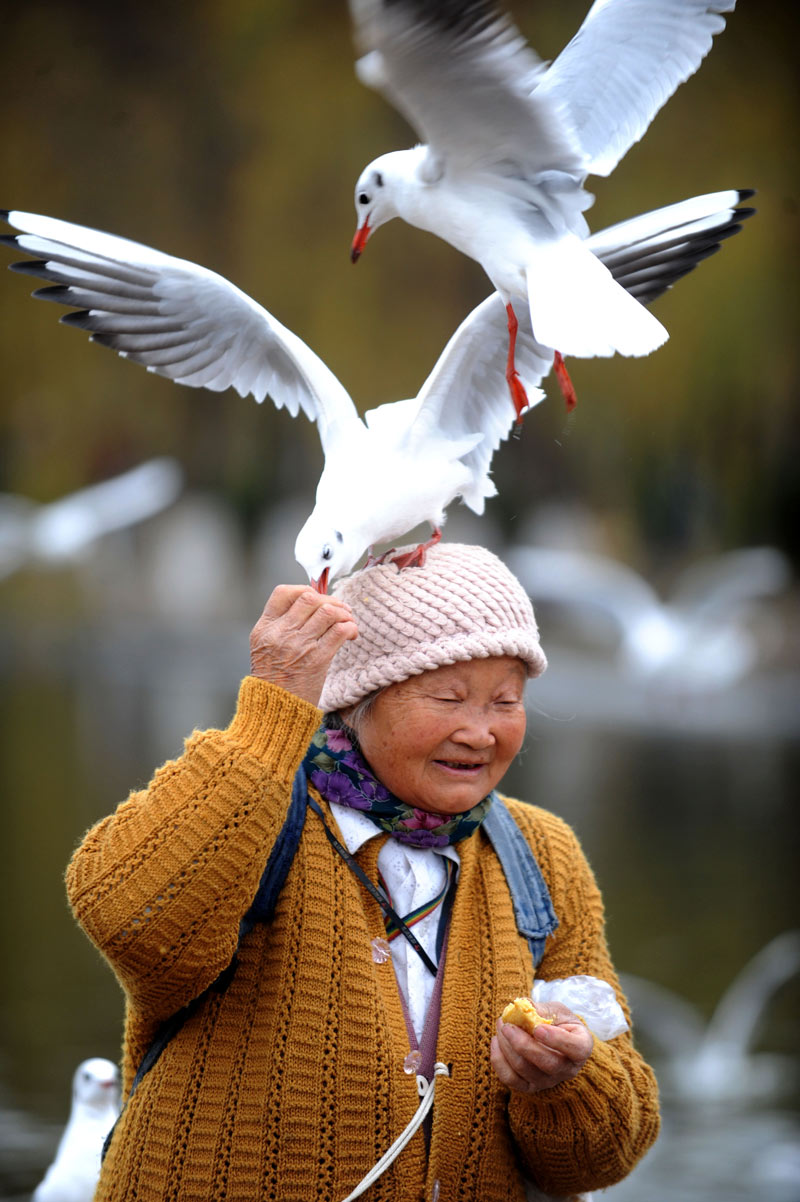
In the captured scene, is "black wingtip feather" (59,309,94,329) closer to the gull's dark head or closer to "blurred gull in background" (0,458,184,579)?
the gull's dark head

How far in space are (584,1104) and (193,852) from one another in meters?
0.45

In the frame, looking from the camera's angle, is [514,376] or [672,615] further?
[672,615]

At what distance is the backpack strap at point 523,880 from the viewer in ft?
4.53

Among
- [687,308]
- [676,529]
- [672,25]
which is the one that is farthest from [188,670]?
[672,25]

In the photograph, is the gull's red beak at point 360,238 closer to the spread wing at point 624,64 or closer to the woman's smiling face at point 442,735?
the spread wing at point 624,64

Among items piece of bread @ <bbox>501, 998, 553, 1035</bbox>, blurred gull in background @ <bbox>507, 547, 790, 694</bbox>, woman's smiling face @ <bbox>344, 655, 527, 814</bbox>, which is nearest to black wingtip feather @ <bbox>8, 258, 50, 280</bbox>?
woman's smiling face @ <bbox>344, 655, 527, 814</bbox>

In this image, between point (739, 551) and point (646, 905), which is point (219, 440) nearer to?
point (739, 551)

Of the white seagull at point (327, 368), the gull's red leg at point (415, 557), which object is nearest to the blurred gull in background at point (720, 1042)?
the white seagull at point (327, 368)

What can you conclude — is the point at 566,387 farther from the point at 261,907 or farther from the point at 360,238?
the point at 261,907

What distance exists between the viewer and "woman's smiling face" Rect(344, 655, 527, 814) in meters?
1.33

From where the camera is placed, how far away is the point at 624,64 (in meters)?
1.51

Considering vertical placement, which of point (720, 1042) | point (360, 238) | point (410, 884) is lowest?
point (720, 1042)

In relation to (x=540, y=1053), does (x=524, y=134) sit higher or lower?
higher

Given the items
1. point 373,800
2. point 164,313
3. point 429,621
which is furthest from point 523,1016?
Answer: point 164,313
